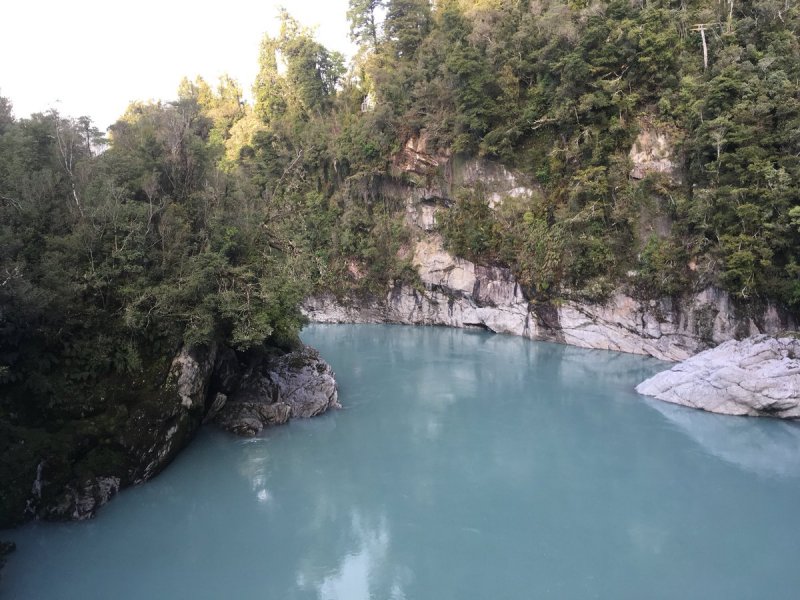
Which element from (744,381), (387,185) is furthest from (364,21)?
(744,381)

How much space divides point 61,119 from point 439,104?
15.6 meters

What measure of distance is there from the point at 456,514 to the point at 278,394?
17.7ft

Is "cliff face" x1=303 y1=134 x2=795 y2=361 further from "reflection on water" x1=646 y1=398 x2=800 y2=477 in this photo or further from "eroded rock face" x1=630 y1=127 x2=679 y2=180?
Result: "reflection on water" x1=646 y1=398 x2=800 y2=477

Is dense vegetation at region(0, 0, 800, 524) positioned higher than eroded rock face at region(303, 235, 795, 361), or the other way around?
dense vegetation at region(0, 0, 800, 524)

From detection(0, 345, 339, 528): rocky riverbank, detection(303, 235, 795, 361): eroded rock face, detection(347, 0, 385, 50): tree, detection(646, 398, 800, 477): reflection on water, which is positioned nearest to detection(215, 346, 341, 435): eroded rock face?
detection(0, 345, 339, 528): rocky riverbank

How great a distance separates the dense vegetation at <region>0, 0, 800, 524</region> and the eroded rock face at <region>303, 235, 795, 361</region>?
640mm

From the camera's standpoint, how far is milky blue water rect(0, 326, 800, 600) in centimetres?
Answer: 648

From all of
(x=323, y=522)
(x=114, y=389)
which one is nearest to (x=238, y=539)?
(x=323, y=522)

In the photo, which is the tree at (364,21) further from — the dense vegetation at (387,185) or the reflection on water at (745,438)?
the reflection on water at (745,438)

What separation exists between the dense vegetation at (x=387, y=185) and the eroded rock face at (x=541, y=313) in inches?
25.2

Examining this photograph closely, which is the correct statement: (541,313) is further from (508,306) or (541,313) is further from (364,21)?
(364,21)

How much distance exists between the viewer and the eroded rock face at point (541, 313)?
50.9 ft

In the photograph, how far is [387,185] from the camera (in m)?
25.2

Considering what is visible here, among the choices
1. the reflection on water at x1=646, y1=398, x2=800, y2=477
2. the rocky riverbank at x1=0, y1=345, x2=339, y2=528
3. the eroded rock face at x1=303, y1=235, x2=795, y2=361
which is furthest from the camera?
the eroded rock face at x1=303, y1=235, x2=795, y2=361
